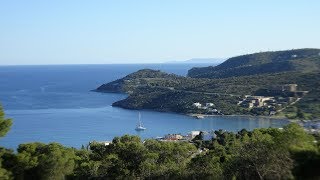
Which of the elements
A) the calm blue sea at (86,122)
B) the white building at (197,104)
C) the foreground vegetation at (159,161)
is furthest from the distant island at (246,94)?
the foreground vegetation at (159,161)

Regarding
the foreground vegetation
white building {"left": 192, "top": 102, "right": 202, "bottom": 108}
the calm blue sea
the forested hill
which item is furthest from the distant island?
the foreground vegetation

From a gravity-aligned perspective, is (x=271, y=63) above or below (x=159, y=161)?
below

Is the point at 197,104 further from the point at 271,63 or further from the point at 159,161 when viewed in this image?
the point at 159,161

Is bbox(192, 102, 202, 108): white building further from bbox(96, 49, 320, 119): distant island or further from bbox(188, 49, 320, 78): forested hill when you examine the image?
bbox(188, 49, 320, 78): forested hill

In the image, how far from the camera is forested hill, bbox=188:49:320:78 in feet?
287

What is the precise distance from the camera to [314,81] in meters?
65.5

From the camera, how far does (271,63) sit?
315 feet

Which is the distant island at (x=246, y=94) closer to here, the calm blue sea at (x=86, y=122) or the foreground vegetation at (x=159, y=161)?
the calm blue sea at (x=86, y=122)

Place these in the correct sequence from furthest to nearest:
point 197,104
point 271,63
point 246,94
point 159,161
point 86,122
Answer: point 271,63
point 246,94
point 197,104
point 86,122
point 159,161

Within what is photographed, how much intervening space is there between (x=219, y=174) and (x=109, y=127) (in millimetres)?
44615

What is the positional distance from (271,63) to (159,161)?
8249 cm

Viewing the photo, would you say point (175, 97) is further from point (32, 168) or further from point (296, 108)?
point (32, 168)

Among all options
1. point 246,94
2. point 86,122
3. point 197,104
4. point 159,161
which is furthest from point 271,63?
point 159,161

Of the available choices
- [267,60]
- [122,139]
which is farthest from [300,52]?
[122,139]
